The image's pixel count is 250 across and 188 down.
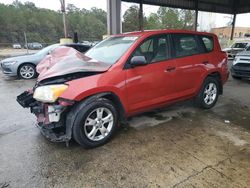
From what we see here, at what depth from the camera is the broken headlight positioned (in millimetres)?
3012

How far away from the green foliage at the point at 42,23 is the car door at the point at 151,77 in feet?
103

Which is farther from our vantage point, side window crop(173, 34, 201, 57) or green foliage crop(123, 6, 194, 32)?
green foliage crop(123, 6, 194, 32)

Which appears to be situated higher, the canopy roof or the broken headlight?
the canopy roof

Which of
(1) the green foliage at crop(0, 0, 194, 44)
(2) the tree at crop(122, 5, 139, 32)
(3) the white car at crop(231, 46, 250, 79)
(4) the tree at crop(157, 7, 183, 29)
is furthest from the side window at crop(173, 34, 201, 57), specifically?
(1) the green foliage at crop(0, 0, 194, 44)

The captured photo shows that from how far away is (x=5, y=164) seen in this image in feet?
9.77

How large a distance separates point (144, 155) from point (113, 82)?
44.9 inches

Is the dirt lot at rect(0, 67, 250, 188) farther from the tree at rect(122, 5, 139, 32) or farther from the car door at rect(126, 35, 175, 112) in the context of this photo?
the tree at rect(122, 5, 139, 32)

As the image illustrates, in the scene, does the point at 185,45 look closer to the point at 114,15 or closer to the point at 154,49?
the point at 154,49

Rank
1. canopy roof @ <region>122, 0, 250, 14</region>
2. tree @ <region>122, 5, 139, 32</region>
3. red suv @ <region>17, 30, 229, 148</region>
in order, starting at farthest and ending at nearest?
1. tree @ <region>122, 5, 139, 32</region>
2. canopy roof @ <region>122, 0, 250, 14</region>
3. red suv @ <region>17, 30, 229, 148</region>

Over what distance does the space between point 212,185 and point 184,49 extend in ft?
8.77

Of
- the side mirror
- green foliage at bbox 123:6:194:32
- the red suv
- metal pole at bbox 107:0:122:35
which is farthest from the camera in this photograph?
green foliage at bbox 123:6:194:32

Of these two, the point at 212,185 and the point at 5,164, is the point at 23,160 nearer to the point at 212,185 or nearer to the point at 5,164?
the point at 5,164

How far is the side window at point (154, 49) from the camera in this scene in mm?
3801

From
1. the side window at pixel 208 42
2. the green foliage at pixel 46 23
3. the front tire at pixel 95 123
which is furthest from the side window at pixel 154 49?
the green foliage at pixel 46 23
